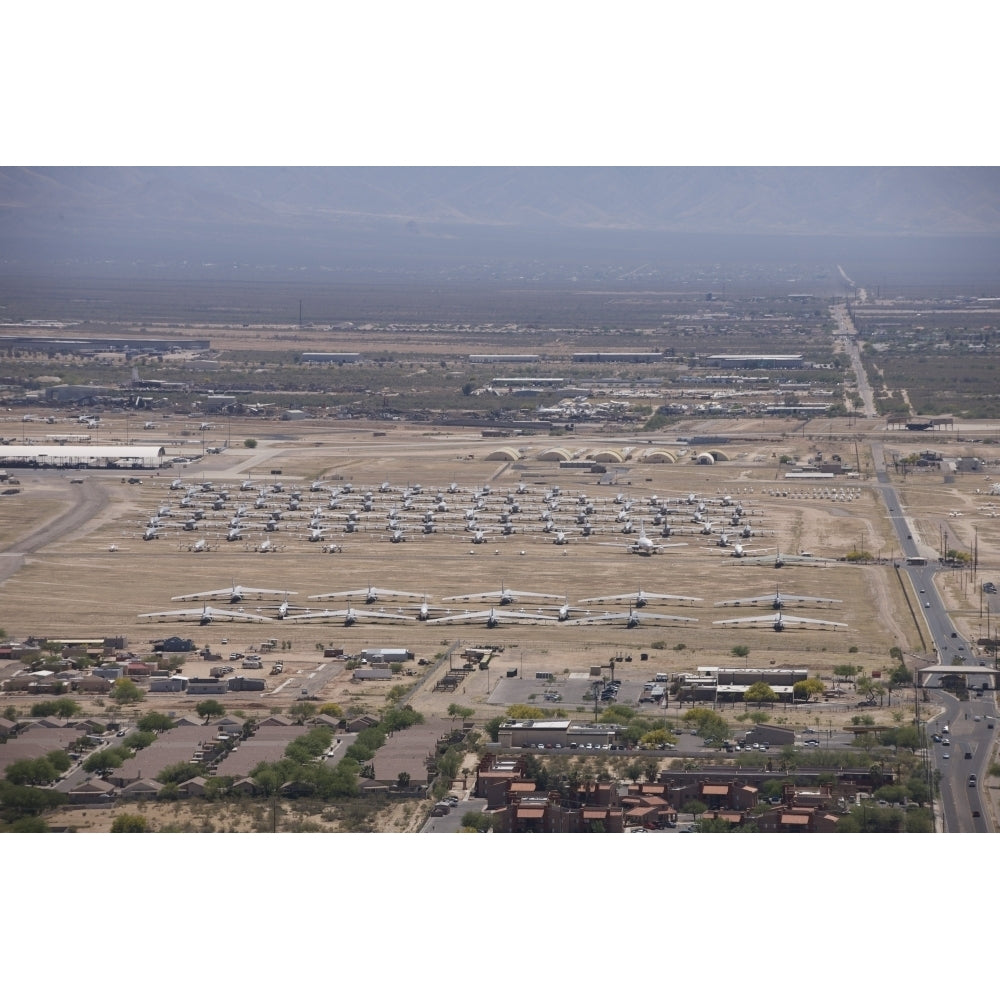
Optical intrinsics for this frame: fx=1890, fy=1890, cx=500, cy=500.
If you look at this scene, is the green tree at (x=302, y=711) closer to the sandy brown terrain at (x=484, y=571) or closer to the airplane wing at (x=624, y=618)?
the sandy brown terrain at (x=484, y=571)

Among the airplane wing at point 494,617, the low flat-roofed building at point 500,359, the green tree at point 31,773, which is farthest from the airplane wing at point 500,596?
the low flat-roofed building at point 500,359

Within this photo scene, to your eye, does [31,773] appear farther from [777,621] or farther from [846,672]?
[777,621]

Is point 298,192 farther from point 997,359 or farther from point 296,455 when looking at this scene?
point 296,455

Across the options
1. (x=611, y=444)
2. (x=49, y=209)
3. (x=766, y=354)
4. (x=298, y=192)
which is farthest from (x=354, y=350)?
(x=298, y=192)

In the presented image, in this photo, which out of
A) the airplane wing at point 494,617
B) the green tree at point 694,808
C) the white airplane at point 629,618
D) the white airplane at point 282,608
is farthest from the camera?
the white airplane at point 282,608

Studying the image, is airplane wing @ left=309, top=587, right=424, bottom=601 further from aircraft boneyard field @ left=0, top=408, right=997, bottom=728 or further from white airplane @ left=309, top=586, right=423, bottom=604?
aircraft boneyard field @ left=0, top=408, right=997, bottom=728

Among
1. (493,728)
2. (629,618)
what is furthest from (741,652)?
(493,728)
